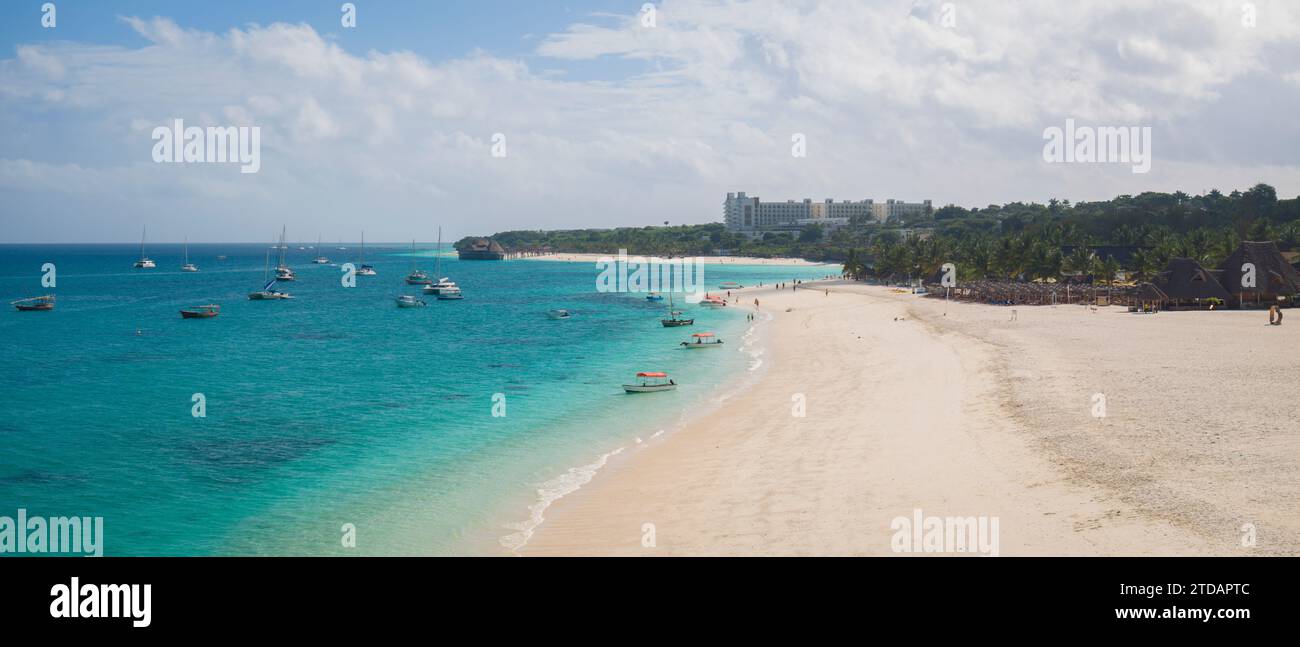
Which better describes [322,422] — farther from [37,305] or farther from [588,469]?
[37,305]

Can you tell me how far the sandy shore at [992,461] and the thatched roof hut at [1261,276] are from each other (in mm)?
22498

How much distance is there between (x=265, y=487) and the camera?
910 inches

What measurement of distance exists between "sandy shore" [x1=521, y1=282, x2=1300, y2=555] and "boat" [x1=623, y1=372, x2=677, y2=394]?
4041 mm

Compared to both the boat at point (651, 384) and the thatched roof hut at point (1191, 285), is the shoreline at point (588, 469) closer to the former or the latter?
the boat at point (651, 384)

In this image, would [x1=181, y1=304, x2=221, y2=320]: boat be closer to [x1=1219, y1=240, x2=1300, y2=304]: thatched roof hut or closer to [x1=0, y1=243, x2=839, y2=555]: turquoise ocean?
[x1=0, y1=243, x2=839, y2=555]: turquoise ocean

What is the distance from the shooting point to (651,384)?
3797 cm

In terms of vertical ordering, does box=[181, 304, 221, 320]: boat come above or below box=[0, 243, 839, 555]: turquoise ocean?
above

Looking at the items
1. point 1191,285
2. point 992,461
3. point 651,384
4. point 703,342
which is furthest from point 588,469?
point 1191,285

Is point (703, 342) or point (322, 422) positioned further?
point (703, 342)

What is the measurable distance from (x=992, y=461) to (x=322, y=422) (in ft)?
78.2

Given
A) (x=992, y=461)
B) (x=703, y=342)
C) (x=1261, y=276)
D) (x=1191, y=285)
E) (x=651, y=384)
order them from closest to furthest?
(x=992, y=461)
(x=651, y=384)
(x=703, y=342)
(x=1261, y=276)
(x=1191, y=285)

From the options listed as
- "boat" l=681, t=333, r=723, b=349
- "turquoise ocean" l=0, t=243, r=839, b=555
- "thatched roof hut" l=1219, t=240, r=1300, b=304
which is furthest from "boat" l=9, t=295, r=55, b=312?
"thatched roof hut" l=1219, t=240, r=1300, b=304

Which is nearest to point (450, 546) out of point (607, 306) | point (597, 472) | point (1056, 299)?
point (597, 472)

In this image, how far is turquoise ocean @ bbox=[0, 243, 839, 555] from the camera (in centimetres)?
2036
